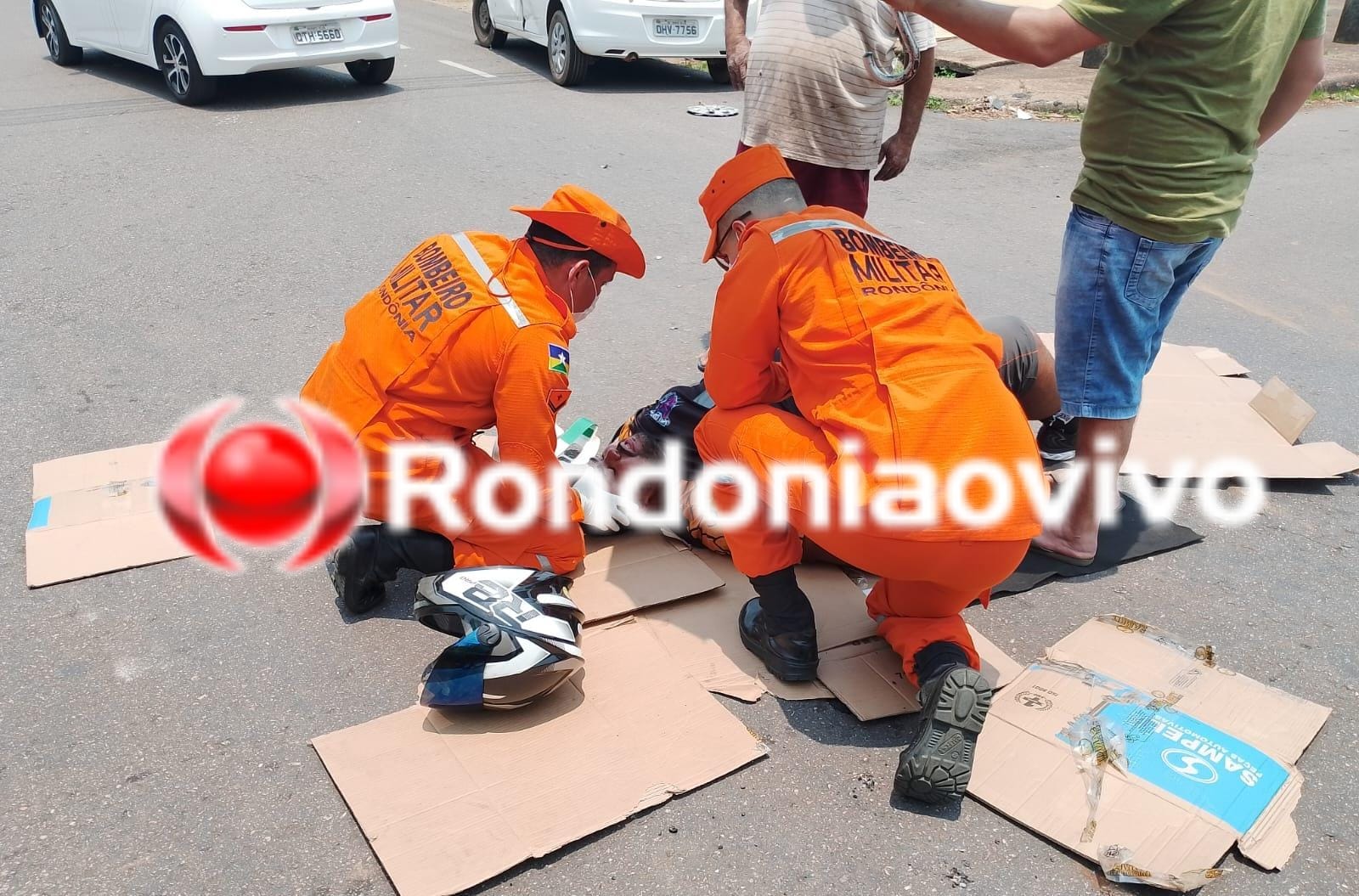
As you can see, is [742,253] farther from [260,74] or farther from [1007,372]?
[260,74]

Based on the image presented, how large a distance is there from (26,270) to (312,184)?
1.76 meters

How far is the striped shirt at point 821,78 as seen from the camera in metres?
3.71

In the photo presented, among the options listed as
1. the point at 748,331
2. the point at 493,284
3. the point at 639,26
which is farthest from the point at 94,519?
the point at 639,26

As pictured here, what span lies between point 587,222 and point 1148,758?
5.95 ft

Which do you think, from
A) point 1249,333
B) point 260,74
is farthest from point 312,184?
point 1249,333

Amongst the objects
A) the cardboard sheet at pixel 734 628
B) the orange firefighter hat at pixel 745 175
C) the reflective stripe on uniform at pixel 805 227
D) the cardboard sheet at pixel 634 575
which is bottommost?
the cardboard sheet at pixel 734 628

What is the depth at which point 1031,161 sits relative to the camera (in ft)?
24.8

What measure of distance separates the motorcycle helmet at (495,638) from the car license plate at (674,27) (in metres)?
7.07

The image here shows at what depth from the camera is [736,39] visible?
13.5ft

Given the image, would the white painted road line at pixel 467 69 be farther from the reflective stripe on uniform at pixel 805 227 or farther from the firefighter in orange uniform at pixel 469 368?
the reflective stripe on uniform at pixel 805 227

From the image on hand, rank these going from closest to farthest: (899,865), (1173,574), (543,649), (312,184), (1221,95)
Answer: (899,865) < (543,649) < (1221,95) < (1173,574) < (312,184)

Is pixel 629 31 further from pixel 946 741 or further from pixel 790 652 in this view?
pixel 946 741

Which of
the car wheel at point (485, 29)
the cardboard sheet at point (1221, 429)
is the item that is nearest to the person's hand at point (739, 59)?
the cardboard sheet at point (1221, 429)

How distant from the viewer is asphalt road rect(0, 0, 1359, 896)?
88.4 inches
